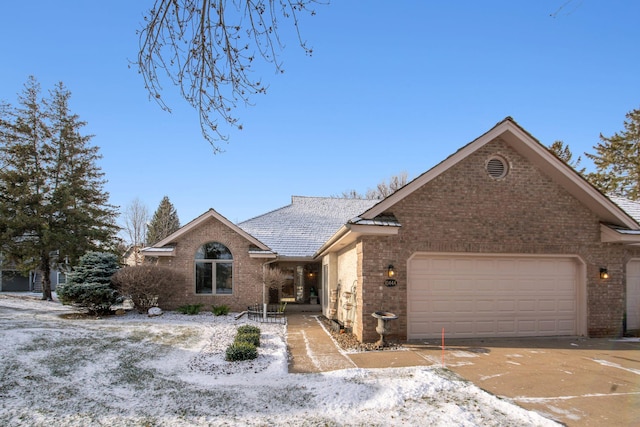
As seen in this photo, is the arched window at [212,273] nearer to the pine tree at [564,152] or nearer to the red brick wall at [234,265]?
the red brick wall at [234,265]

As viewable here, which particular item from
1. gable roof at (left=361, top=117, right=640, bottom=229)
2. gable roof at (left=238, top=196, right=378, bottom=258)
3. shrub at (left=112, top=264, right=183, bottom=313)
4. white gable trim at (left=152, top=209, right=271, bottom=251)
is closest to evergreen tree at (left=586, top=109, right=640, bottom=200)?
gable roof at (left=238, top=196, right=378, bottom=258)

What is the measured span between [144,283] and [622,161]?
115 feet

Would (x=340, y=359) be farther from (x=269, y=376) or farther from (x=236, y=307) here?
(x=236, y=307)

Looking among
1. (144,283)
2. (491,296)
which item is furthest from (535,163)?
(144,283)

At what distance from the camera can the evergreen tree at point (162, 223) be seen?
1678 inches

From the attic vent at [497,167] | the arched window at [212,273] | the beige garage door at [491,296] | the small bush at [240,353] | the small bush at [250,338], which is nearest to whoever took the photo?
the small bush at [240,353]

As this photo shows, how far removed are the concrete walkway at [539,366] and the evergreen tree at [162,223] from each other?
114ft

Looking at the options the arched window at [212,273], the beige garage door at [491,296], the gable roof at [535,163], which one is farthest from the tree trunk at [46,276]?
the beige garage door at [491,296]

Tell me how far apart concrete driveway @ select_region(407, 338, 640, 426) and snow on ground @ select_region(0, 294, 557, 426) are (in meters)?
0.63

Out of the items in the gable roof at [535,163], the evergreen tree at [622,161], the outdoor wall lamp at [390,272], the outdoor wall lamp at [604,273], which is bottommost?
the outdoor wall lamp at [604,273]

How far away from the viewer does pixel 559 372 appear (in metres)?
7.59

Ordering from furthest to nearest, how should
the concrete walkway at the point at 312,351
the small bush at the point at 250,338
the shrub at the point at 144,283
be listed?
the shrub at the point at 144,283 < the small bush at the point at 250,338 < the concrete walkway at the point at 312,351

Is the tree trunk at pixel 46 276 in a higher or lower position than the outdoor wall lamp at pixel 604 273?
lower

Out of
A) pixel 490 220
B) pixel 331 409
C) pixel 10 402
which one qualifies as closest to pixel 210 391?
pixel 331 409
